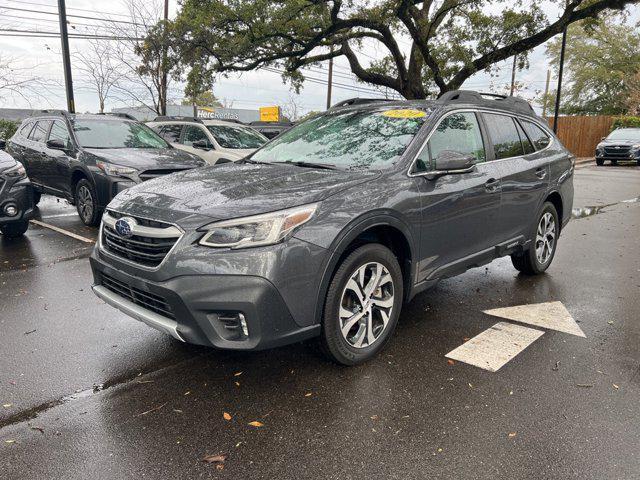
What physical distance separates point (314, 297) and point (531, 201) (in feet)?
9.70

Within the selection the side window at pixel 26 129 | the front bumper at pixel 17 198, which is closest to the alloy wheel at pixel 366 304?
the front bumper at pixel 17 198

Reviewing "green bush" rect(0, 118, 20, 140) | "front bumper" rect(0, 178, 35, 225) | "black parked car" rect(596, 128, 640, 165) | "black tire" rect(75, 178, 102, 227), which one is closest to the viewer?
"front bumper" rect(0, 178, 35, 225)

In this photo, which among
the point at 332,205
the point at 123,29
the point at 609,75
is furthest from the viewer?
the point at 609,75

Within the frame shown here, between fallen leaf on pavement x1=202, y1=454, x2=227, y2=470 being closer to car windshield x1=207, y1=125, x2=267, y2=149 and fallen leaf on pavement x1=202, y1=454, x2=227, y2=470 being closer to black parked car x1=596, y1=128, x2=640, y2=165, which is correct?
car windshield x1=207, y1=125, x2=267, y2=149

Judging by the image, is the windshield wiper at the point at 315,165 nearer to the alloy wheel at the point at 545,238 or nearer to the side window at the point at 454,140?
the side window at the point at 454,140

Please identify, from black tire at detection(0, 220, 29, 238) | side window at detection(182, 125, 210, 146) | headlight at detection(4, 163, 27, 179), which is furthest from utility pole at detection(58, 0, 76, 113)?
headlight at detection(4, 163, 27, 179)

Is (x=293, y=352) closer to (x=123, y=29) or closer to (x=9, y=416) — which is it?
(x=9, y=416)

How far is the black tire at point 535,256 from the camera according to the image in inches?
209

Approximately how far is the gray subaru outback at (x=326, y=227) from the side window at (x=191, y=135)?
→ 22.7ft

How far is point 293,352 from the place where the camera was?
370cm

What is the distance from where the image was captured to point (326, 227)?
9.87 ft

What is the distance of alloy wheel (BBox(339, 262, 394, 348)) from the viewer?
328cm

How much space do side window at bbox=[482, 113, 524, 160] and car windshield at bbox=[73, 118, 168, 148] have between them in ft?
18.9

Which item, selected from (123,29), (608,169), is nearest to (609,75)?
(608,169)
